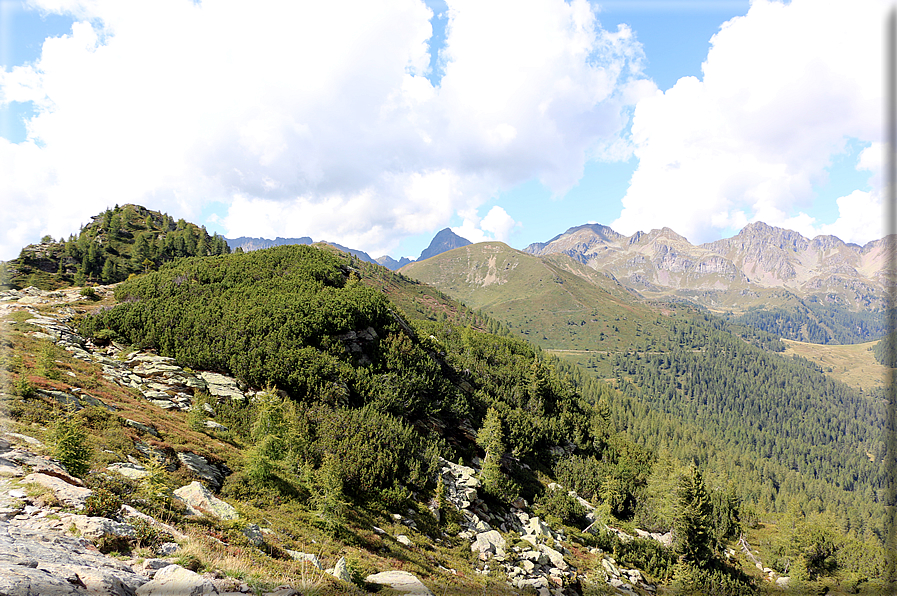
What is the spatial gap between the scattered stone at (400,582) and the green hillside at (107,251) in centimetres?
6234

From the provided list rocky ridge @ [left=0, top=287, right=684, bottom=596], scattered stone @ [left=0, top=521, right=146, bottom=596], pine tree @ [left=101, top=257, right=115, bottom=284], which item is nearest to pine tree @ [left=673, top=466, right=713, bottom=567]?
rocky ridge @ [left=0, top=287, right=684, bottom=596]

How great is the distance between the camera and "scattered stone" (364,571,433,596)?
1209 cm

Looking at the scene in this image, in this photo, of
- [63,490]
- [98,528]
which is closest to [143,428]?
[63,490]

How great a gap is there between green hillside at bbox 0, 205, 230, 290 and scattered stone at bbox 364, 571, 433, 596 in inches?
2454

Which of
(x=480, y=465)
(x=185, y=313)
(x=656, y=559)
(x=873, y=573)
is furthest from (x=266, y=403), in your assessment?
(x=873, y=573)

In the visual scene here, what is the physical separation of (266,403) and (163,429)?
4.87m

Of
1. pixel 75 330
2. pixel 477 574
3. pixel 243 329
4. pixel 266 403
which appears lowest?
pixel 477 574

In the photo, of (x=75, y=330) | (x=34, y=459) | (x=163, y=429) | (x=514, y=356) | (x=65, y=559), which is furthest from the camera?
(x=514, y=356)

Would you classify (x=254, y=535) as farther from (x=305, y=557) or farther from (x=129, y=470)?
(x=129, y=470)

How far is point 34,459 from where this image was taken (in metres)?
10.6

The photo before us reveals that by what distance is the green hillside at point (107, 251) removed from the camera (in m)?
60.2

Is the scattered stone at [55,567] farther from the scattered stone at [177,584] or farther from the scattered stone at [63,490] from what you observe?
the scattered stone at [63,490]

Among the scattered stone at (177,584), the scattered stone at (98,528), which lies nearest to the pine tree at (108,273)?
the scattered stone at (98,528)

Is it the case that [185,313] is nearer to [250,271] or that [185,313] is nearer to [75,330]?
[75,330]
